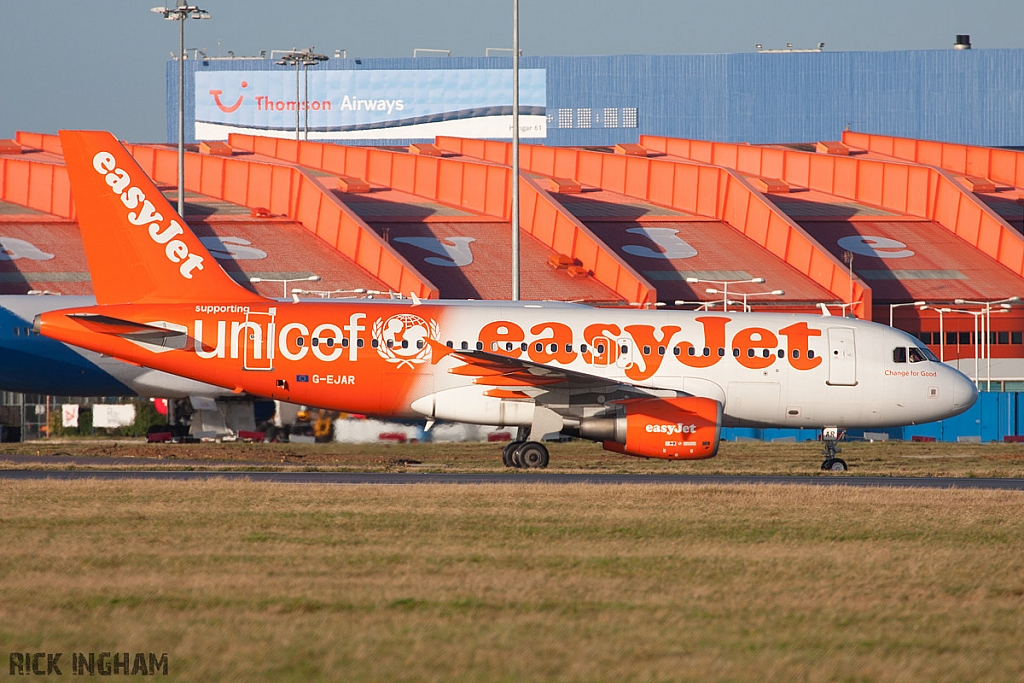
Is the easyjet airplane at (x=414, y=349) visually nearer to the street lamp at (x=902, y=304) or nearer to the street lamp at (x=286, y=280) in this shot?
the street lamp at (x=286, y=280)

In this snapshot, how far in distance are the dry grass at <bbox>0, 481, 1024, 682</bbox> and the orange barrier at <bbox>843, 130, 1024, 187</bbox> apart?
201ft

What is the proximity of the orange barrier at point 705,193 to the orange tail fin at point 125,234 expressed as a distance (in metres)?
34.9

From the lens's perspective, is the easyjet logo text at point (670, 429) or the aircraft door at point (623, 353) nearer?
the easyjet logo text at point (670, 429)

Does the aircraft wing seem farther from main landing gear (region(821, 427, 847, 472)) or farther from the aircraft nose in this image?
the aircraft nose

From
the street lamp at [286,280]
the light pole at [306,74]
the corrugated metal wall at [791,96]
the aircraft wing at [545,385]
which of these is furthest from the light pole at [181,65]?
the corrugated metal wall at [791,96]

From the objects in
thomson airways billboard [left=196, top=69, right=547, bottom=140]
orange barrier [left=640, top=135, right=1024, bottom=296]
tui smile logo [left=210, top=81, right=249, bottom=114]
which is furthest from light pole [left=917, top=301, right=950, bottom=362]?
tui smile logo [left=210, top=81, right=249, bottom=114]

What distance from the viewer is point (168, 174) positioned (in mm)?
67062

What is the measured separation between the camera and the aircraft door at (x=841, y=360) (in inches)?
1085

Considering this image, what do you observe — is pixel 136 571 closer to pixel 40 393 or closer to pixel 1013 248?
pixel 40 393

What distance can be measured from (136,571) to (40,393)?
2384 centimetres

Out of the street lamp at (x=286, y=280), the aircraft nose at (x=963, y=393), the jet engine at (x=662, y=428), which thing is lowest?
the jet engine at (x=662, y=428)

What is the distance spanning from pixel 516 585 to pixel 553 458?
1898 cm

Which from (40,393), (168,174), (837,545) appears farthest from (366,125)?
(837,545)

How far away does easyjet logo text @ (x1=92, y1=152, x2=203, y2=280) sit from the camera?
26.6m
